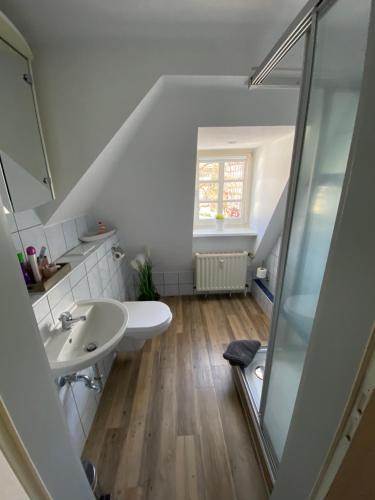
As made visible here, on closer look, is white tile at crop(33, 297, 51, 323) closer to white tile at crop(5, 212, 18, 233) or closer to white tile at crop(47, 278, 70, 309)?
white tile at crop(47, 278, 70, 309)

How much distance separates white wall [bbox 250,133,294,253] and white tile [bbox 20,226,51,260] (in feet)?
6.56

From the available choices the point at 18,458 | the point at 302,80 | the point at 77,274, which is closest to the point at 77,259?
the point at 77,274

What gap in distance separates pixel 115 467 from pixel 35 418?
1016 mm

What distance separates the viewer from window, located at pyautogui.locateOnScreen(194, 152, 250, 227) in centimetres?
246

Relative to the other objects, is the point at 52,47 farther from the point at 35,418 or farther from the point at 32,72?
the point at 35,418

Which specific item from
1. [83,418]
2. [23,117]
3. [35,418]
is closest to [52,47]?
[23,117]

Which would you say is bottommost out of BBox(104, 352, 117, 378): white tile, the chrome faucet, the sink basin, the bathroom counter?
BBox(104, 352, 117, 378): white tile

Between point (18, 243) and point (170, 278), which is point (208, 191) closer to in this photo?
point (170, 278)

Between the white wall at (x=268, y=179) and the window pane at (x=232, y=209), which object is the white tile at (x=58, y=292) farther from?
the window pane at (x=232, y=209)

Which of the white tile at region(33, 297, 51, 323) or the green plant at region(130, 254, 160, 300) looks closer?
the white tile at region(33, 297, 51, 323)

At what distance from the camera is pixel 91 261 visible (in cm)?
142

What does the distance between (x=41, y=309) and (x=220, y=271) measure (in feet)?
6.49

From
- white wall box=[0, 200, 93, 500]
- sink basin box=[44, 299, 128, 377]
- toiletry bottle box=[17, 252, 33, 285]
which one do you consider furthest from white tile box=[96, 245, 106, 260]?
white wall box=[0, 200, 93, 500]

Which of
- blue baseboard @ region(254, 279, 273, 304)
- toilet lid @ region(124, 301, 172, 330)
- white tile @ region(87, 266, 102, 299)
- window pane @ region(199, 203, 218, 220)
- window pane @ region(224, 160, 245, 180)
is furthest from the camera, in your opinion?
window pane @ region(199, 203, 218, 220)
